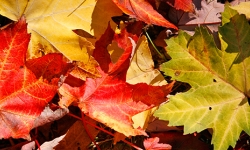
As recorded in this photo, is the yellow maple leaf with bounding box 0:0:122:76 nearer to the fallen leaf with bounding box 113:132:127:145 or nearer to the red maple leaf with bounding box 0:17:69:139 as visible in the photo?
the red maple leaf with bounding box 0:17:69:139

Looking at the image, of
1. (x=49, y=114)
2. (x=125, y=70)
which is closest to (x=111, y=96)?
(x=125, y=70)

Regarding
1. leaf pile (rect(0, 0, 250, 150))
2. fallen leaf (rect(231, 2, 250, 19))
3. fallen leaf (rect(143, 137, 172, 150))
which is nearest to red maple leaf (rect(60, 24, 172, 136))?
leaf pile (rect(0, 0, 250, 150))

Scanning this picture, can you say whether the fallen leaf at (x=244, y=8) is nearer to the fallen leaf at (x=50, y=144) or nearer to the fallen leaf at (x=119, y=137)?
the fallen leaf at (x=119, y=137)

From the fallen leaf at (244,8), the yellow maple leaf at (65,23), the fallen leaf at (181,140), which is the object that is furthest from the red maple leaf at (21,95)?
the fallen leaf at (244,8)

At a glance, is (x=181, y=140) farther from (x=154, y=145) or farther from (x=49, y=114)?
(x=49, y=114)

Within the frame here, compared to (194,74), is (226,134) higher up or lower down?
lower down

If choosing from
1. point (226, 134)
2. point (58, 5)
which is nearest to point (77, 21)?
point (58, 5)

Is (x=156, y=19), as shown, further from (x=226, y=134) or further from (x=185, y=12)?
(x=226, y=134)
